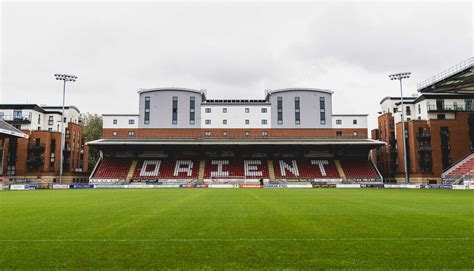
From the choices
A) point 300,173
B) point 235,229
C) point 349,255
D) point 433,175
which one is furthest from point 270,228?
point 433,175

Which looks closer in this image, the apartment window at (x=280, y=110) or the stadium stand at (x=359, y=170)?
the stadium stand at (x=359, y=170)

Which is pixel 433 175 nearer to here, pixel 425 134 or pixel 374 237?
pixel 425 134

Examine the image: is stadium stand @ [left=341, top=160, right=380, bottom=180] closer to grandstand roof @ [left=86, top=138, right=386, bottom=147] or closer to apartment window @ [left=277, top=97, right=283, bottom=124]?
grandstand roof @ [left=86, top=138, right=386, bottom=147]

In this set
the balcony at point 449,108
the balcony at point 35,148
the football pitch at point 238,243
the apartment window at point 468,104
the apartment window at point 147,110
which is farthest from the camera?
the apartment window at point 147,110

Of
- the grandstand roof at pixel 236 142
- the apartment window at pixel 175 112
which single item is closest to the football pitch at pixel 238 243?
the grandstand roof at pixel 236 142

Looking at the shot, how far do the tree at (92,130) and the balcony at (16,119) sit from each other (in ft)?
65.7

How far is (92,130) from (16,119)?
78.5 feet

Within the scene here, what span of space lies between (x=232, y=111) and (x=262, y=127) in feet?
21.5

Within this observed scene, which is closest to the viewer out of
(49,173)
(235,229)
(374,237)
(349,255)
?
(349,255)

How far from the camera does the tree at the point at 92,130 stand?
89625 millimetres

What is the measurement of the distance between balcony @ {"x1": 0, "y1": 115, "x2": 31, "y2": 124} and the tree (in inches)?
788

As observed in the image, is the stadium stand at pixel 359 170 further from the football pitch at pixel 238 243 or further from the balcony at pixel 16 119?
the balcony at pixel 16 119

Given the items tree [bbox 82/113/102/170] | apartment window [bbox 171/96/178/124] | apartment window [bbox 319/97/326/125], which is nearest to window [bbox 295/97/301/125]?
apartment window [bbox 319/97/326/125]

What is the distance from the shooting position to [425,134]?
62.0 meters
